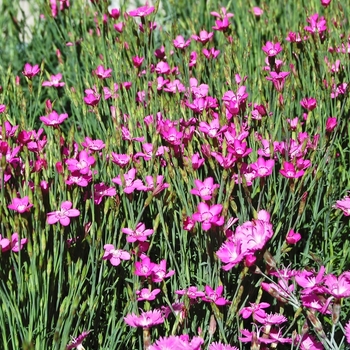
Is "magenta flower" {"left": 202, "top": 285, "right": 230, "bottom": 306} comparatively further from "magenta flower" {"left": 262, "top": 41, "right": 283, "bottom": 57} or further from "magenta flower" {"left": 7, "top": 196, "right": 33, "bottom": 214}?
"magenta flower" {"left": 262, "top": 41, "right": 283, "bottom": 57}

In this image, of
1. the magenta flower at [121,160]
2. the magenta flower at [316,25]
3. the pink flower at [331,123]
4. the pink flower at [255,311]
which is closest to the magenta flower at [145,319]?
the pink flower at [255,311]

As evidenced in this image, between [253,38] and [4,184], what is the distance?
5.60 ft

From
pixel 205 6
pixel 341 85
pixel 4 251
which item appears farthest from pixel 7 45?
pixel 4 251

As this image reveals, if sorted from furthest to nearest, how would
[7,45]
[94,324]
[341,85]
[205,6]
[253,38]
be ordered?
[7,45] < [205,6] < [253,38] < [341,85] < [94,324]

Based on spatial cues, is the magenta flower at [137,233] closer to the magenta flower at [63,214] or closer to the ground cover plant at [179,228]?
the ground cover plant at [179,228]

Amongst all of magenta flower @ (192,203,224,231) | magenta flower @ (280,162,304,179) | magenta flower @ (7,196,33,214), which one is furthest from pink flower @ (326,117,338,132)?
magenta flower @ (7,196,33,214)

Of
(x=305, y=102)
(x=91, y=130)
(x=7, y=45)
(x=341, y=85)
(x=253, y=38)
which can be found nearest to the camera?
(x=305, y=102)

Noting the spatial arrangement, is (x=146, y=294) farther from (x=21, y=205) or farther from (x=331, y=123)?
(x=331, y=123)

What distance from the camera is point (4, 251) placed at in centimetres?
167

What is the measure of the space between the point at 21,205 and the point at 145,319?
0.42 meters

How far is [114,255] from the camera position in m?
1.75

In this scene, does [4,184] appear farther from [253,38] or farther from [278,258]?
[253,38]

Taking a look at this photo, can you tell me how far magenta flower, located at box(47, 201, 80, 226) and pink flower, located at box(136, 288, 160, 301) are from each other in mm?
257

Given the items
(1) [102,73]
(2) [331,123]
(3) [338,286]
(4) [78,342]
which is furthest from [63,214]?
(1) [102,73]
